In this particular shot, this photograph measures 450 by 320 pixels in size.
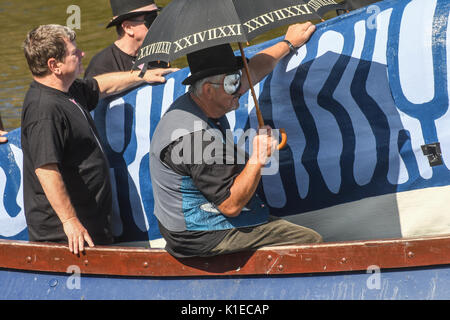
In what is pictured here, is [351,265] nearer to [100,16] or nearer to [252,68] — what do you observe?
[252,68]

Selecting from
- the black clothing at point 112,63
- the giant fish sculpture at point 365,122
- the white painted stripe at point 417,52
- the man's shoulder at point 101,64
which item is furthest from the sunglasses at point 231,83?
the man's shoulder at point 101,64

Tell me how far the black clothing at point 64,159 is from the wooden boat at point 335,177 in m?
0.21

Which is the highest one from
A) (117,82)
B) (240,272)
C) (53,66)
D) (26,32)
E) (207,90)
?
(26,32)

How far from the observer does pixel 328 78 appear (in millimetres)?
3859

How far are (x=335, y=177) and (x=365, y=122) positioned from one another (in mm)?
350

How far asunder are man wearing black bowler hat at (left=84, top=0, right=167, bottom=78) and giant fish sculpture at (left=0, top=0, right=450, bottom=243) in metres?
0.95

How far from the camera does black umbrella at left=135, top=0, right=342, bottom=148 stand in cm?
306

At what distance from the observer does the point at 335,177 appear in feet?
12.8

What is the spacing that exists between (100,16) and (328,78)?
9026 mm

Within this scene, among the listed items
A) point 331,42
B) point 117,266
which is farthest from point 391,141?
point 117,266

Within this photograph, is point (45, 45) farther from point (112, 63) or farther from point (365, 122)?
point (365, 122)

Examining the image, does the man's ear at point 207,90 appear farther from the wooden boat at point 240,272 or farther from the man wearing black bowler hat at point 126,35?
the man wearing black bowler hat at point 126,35

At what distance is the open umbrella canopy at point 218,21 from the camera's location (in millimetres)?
3061

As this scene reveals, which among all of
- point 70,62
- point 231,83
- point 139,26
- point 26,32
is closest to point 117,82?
point 70,62
